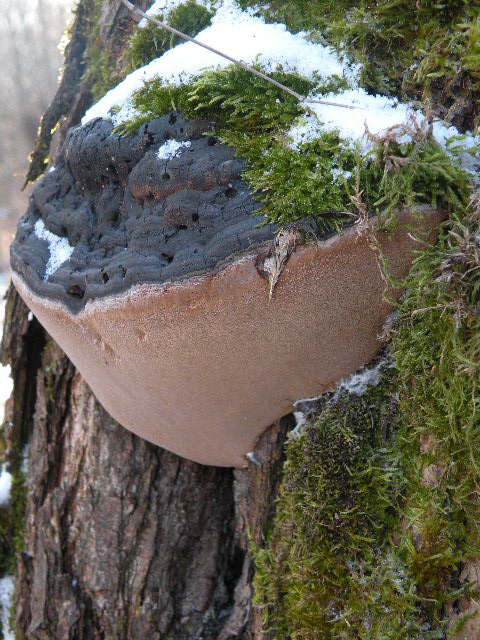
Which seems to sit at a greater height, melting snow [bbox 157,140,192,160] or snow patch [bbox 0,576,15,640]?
melting snow [bbox 157,140,192,160]

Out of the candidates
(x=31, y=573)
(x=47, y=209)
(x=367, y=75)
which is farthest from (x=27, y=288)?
(x=31, y=573)

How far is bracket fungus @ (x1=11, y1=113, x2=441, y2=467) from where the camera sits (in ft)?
3.82

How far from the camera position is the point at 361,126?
1171mm

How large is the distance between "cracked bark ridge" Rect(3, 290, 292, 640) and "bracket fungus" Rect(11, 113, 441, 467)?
1.36 feet

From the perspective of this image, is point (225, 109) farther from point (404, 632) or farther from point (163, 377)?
point (404, 632)

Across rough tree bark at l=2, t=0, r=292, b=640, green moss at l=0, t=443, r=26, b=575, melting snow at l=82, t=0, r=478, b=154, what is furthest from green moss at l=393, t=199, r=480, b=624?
green moss at l=0, t=443, r=26, b=575

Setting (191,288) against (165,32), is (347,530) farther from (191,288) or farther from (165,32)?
(165,32)

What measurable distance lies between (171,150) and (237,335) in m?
0.51

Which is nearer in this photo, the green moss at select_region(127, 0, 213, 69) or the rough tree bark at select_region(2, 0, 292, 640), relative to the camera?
the green moss at select_region(127, 0, 213, 69)

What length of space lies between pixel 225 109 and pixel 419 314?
695 mm

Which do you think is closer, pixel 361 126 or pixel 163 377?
pixel 361 126

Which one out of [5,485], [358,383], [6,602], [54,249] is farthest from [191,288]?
[6,602]

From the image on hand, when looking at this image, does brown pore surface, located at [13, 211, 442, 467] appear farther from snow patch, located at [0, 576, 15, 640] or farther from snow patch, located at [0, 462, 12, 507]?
snow patch, located at [0, 576, 15, 640]

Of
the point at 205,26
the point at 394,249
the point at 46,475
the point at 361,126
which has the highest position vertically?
the point at 205,26
